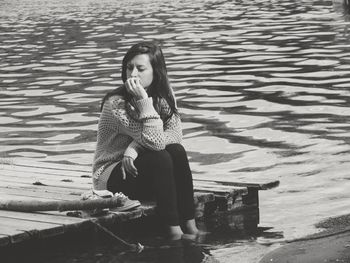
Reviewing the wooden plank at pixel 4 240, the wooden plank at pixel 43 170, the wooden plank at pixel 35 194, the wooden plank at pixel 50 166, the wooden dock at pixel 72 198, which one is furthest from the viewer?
the wooden plank at pixel 50 166

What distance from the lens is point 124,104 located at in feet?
24.0

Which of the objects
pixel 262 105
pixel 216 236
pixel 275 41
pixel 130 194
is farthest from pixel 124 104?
pixel 275 41

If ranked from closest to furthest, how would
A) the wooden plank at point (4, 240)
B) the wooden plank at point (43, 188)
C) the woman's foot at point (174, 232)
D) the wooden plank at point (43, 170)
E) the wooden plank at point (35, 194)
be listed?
the wooden plank at point (4, 240), the woman's foot at point (174, 232), the wooden plank at point (35, 194), the wooden plank at point (43, 188), the wooden plank at point (43, 170)

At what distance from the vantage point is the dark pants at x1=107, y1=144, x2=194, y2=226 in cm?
716

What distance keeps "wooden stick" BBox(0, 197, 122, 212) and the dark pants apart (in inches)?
11.9

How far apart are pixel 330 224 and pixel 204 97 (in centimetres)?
752

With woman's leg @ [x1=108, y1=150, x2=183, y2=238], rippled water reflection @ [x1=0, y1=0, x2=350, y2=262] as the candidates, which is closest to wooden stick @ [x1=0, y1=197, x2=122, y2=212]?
woman's leg @ [x1=108, y1=150, x2=183, y2=238]

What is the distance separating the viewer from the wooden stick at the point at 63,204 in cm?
702

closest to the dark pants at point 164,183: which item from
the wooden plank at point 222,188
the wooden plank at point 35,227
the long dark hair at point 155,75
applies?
the long dark hair at point 155,75

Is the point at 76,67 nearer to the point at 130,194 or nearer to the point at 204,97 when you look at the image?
the point at 204,97

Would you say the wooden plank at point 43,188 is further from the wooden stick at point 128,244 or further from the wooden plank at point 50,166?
the wooden plank at point 50,166

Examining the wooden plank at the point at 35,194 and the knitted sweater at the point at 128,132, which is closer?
the knitted sweater at the point at 128,132

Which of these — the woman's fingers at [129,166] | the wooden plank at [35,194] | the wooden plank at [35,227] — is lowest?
the wooden plank at [35,194]

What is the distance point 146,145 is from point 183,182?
381 millimetres
